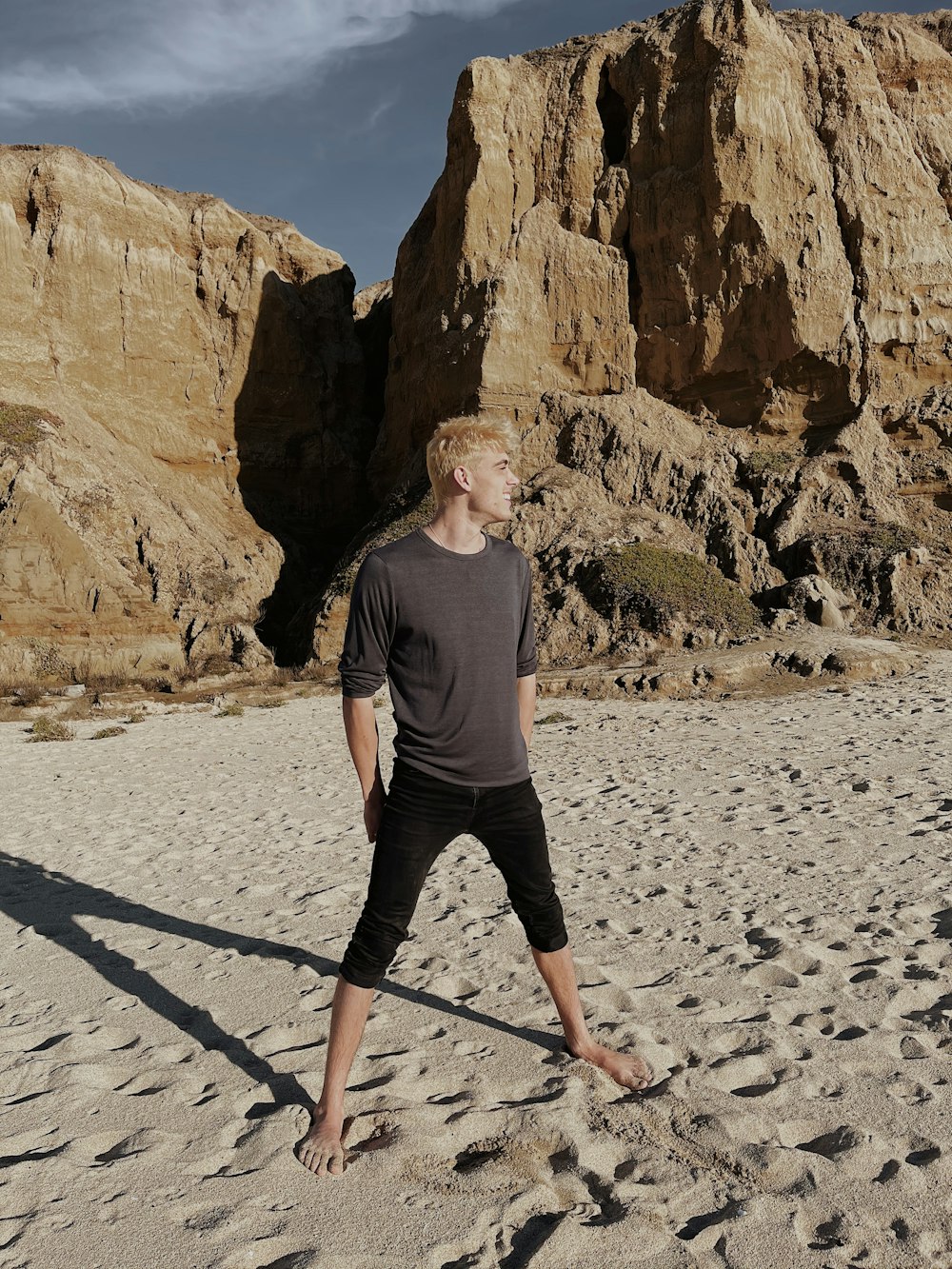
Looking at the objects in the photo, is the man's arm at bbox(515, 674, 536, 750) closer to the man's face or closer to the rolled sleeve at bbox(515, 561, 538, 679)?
the rolled sleeve at bbox(515, 561, 538, 679)

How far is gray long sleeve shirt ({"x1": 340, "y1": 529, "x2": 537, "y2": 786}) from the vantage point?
8.96ft

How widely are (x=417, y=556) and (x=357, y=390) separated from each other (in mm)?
34625

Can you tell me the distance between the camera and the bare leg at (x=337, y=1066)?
2.66 m

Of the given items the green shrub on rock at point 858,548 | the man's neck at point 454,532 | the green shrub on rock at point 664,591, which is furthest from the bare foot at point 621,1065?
the green shrub on rock at point 858,548

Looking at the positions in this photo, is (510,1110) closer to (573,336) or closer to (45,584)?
(45,584)

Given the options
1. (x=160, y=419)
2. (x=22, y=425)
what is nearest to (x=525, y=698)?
(x=22, y=425)

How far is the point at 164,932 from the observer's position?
490 centimetres

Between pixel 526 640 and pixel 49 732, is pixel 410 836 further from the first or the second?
pixel 49 732

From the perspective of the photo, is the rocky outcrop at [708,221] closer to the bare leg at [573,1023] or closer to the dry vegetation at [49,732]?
the dry vegetation at [49,732]

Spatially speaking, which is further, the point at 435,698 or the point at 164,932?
the point at 164,932

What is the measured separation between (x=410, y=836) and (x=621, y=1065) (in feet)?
3.93

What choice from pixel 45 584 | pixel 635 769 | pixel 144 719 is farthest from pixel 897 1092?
pixel 45 584

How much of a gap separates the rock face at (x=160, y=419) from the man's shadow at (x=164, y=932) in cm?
1903

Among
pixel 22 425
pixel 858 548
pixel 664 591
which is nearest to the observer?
pixel 664 591
